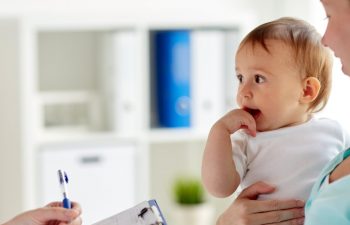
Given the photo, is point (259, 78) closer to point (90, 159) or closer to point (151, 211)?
point (151, 211)

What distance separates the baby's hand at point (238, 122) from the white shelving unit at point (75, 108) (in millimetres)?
1907

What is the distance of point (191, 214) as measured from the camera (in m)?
3.56

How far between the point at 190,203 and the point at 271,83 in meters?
2.23

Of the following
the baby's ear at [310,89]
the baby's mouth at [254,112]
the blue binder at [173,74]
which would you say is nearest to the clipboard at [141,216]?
the baby's mouth at [254,112]

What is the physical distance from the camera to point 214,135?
1429 millimetres

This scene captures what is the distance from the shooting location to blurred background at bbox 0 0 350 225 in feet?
10.6

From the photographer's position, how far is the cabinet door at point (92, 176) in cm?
322

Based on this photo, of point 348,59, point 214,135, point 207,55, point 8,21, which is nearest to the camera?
point 348,59

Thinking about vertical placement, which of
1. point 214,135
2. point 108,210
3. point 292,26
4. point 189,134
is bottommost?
point 108,210

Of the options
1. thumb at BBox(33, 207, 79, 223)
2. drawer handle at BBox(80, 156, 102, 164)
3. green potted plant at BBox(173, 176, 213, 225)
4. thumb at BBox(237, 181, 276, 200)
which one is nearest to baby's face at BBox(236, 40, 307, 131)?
thumb at BBox(237, 181, 276, 200)

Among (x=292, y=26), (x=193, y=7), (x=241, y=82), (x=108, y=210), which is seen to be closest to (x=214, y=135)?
(x=241, y=82)

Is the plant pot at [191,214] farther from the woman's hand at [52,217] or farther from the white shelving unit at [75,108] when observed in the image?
the woman's hand at [52,217]

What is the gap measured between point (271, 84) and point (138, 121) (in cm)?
201

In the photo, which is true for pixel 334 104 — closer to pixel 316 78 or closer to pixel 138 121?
pixel 138 121
